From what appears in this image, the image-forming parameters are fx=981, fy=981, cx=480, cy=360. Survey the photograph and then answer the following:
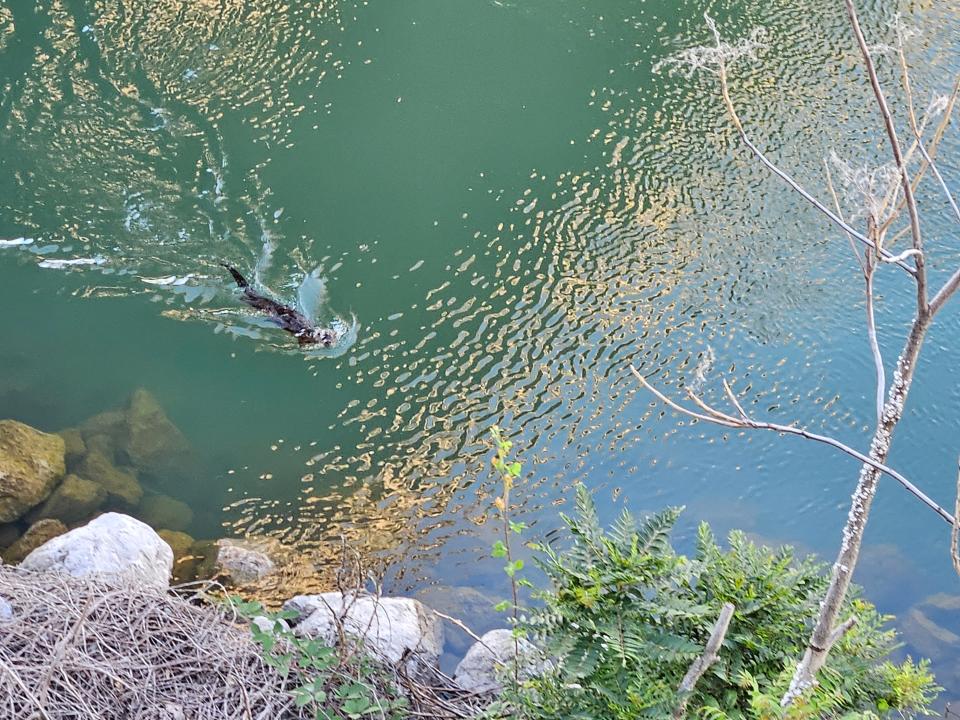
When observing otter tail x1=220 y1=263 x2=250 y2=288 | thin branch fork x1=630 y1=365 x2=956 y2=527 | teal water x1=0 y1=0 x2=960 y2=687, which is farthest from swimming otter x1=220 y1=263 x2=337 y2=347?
thin branch fork x1=630 y1=365 x2=956 y2=527

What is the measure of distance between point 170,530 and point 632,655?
422cm

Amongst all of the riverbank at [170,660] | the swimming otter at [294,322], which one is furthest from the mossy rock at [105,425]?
the riverbank at [170,660]

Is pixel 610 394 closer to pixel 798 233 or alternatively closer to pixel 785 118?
pixel 798 233

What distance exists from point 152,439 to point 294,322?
1.46 m

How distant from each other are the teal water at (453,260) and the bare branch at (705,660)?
11.1 feet

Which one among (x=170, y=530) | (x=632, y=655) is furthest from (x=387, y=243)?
(x=632, y=655)

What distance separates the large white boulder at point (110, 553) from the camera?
17.2 ft

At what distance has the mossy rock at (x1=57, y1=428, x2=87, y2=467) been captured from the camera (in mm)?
6988

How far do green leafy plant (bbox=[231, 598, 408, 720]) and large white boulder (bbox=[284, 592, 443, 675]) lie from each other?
137 millimetres

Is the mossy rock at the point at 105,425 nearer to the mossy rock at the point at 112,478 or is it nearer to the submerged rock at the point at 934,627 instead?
the mossy rock at the point at 112,478

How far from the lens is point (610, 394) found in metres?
7.56

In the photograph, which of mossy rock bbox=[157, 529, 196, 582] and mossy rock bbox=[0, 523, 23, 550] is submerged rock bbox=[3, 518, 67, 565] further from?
mossy rock bbox=[157, 529, 196, 582]

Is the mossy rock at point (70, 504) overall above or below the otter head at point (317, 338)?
below

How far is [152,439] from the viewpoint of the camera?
23.7 feet
